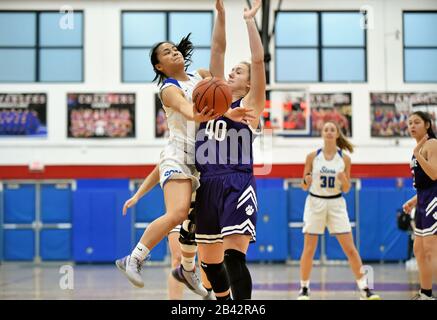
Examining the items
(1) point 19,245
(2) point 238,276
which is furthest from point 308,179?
(1) point 19,245

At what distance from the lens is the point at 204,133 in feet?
17.5

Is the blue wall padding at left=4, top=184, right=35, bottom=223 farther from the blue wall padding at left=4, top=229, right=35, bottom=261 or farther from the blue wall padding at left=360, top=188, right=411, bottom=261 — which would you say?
the blue wall padding at left=360, top=188, right=411, bottom=261

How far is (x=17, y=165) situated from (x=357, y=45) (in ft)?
28.6

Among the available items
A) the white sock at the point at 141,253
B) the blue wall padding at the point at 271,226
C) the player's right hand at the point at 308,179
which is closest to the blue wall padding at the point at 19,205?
the blue wall padding at the point at 271,226

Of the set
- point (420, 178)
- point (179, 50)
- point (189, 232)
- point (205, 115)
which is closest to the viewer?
point (205, 115)

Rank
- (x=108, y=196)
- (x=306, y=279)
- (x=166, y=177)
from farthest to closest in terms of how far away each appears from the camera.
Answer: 1. (x=108, y=196)
2. (x=306, y=279)
3. (x=166, y=177)

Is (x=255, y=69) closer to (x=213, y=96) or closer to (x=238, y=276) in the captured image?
(x=213, y=96)

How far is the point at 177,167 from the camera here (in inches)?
210

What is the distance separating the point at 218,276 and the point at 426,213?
3169 millimetres

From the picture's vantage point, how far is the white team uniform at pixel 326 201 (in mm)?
8914

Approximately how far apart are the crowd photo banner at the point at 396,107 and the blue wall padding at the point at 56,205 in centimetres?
768
